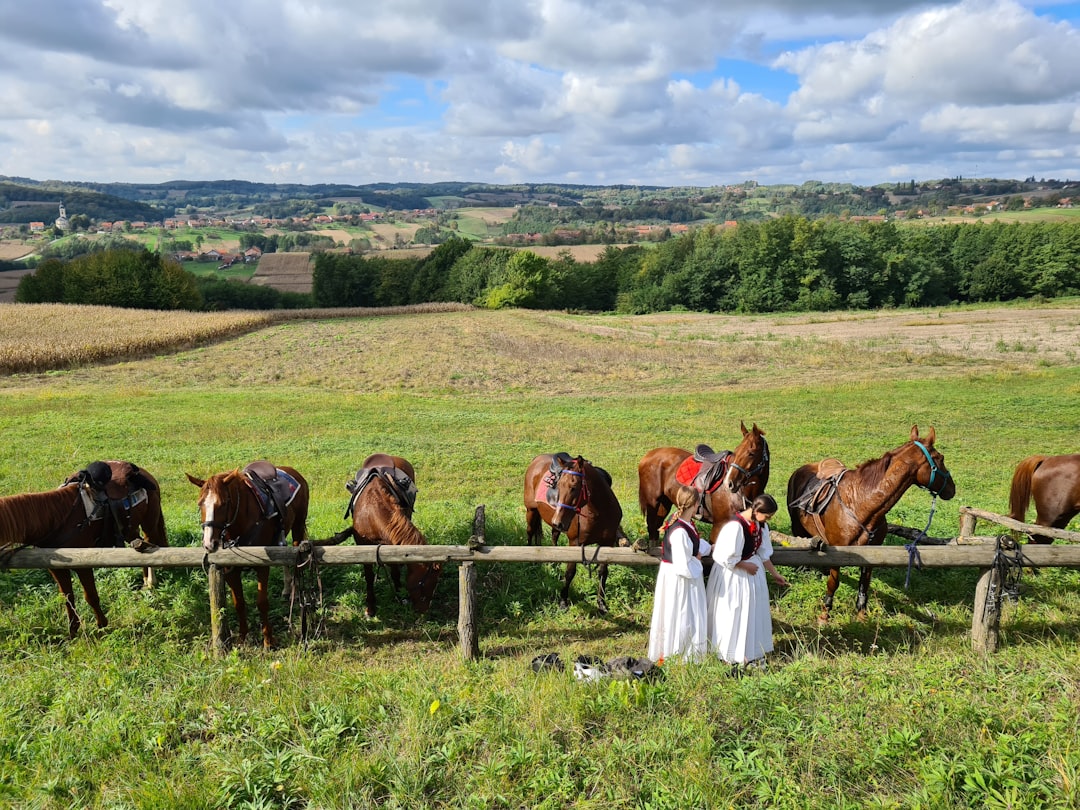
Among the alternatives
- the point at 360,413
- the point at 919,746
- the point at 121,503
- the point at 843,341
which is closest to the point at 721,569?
the point at 919,746

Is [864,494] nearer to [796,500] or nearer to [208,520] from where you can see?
[796,500]

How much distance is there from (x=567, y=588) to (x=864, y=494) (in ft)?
12.1

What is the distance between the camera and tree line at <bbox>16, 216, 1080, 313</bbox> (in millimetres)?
64625

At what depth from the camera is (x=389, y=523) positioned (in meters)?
7.26

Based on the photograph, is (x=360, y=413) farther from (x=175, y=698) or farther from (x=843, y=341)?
(x=843, y=341)

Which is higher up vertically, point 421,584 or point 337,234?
point 337,234

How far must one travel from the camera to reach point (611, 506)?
7.91 meters

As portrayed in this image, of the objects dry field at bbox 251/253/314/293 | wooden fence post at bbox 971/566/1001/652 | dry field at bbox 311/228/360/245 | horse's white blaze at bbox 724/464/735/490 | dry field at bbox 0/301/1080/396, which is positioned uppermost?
dry field at bbox 311/228/360/245

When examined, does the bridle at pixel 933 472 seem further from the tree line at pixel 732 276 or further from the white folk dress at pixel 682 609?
the tree line at pixel 732 276

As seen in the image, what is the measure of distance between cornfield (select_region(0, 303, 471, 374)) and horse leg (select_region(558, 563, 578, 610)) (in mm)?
32426

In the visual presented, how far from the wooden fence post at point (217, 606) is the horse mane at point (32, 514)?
1905 mm

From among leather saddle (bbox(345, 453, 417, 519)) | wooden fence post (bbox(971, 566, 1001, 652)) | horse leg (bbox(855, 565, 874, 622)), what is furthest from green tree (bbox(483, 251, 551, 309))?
wooden fence post (bbox(971, 566, 1001, 652))

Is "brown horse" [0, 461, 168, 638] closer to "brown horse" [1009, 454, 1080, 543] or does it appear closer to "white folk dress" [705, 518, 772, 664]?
"white folk dress" [705, 518, 772, 664]

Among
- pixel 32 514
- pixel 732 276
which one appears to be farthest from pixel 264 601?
pixel 732 276
